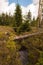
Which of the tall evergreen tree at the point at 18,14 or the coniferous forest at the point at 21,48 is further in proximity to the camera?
the tall evergreen tree at the point at 18,14

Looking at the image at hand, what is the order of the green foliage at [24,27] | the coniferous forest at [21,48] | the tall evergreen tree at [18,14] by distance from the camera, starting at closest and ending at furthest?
the coniferous forest at [21,48]
the green foliage at [24,27]
the tall evergreen tree at [18,14]

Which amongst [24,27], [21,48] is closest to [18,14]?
[24,27]

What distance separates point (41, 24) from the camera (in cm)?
595

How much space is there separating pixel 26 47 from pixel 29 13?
2146 millimetres

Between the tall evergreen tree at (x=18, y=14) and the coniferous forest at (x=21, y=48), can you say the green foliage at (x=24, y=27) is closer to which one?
the coniferous forest at (x=21, y=48)

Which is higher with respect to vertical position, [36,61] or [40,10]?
[40,10]

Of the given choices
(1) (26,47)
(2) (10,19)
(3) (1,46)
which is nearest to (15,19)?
(2) (10,19)

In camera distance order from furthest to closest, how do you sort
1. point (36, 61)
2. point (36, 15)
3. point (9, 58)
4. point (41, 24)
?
point (36, 15) → point (41, 24) → point (36, 61) → point (9, 58)

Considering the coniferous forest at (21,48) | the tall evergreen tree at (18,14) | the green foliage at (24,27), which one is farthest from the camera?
the tall evergreen tree at (18,14)

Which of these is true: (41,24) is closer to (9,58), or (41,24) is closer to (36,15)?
(36,15)

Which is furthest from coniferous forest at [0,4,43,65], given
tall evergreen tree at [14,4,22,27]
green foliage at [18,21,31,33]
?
tall evergreen tree at [14,4,22,27]

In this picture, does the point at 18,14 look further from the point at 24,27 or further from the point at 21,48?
the point at 21,48

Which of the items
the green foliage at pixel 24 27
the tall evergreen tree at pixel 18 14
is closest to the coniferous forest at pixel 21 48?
the green foliage at pixel 24 27

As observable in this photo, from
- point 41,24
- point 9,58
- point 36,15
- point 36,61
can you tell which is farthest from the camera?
point 36,15
